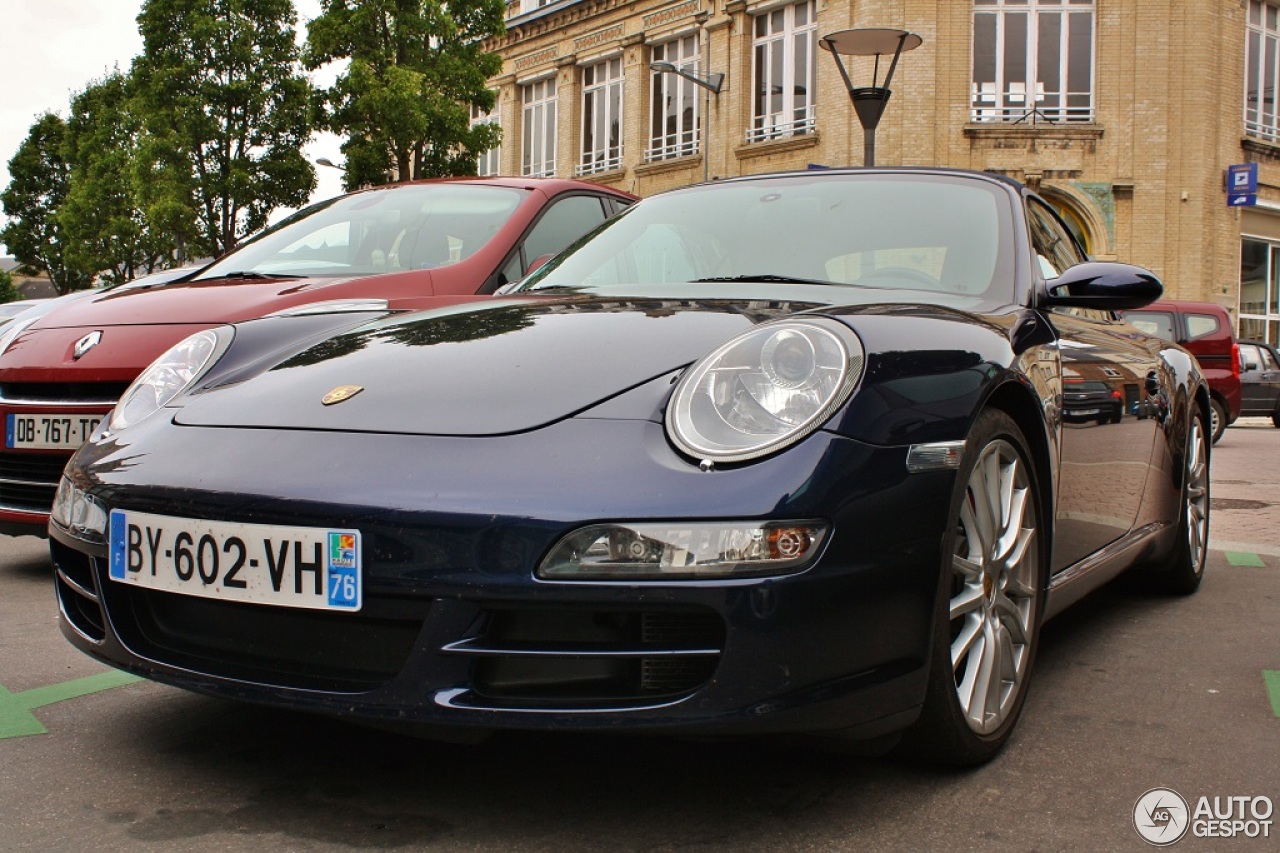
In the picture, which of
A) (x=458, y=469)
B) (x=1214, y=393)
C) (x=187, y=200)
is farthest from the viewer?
(x=187, y=200)

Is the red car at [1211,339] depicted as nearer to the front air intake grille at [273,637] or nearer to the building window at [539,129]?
the front air intake grille at [273,637]

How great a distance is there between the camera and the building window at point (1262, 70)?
967 inches

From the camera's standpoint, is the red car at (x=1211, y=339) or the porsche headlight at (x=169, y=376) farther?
the red car at (x=1211, y=339)

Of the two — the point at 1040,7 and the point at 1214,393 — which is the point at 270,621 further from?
the point at 1040,7

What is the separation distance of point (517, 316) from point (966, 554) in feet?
3.41

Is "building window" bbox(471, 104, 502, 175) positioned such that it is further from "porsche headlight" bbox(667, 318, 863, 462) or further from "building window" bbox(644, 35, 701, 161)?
"porsche headlight" bbox(667, 318, 863, 462)

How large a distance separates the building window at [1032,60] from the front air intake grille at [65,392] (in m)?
21.0

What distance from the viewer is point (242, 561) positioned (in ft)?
6.94

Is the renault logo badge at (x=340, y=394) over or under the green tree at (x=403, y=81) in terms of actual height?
under

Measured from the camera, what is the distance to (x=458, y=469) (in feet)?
6.86

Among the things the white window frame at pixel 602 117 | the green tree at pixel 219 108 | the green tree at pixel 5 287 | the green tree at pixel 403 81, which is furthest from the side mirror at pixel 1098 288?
the green tree at pixel 5 287

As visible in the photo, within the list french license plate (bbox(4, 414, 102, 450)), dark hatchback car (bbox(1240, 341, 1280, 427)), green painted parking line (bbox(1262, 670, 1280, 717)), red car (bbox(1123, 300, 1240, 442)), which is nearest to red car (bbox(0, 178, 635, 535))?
french license plate (bbox(4, 414, 102, 450))

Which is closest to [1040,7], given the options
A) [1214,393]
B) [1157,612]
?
[1214,393]

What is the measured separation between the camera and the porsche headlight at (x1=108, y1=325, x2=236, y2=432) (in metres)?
2.81
